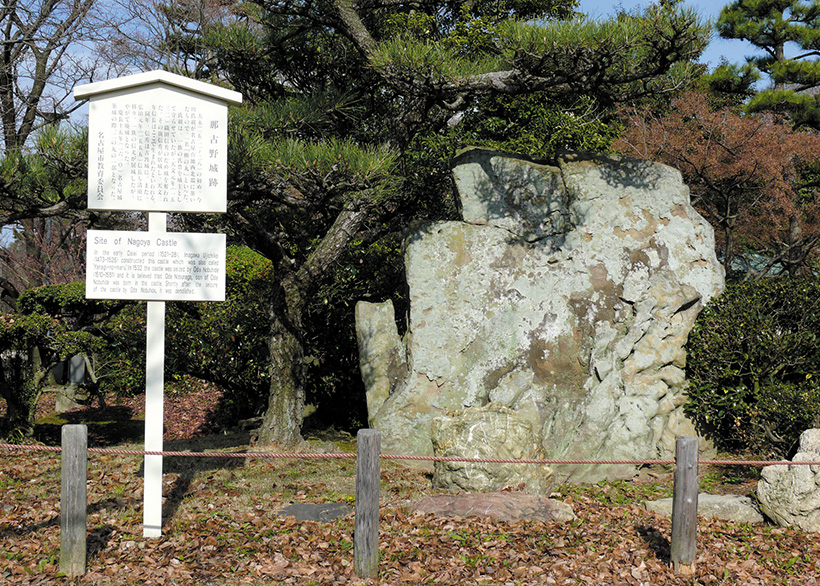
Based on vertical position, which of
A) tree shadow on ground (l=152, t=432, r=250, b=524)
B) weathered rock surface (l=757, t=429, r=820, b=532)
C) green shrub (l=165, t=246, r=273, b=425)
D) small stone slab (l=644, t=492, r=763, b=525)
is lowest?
tree shadow on ground (l=152, t=432, r=250, b=524)

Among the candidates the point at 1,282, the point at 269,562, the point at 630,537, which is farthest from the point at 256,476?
the point at 1,282

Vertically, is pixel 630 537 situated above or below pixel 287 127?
below

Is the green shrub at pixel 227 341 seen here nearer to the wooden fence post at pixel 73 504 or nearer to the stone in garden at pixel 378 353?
the stone in garden at pixel 378 353

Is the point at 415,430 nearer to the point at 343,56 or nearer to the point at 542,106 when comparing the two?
the point at 343,56

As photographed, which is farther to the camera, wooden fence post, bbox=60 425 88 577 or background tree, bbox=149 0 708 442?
background tree, bbox=149 0 708 442

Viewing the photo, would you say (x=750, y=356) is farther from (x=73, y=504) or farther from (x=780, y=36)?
(x=780, y=36)

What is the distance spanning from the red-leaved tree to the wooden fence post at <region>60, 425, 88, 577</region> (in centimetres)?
861

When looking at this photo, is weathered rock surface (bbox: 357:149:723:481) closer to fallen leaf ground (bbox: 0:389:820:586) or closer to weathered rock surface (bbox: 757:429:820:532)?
fallen leaf ground (bbox: 0:389:820:586)

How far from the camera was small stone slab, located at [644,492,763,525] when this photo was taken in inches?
229

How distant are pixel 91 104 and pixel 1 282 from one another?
1010 cm

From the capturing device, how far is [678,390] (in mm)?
7414

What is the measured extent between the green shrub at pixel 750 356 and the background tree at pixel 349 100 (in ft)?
8.32

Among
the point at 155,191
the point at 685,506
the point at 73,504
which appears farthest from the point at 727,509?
the point at 155,191

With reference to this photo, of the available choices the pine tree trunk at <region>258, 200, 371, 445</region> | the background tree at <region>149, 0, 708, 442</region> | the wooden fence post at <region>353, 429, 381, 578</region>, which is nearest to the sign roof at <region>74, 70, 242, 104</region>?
the background tree at <region>149, 0, 708, 442</region>
